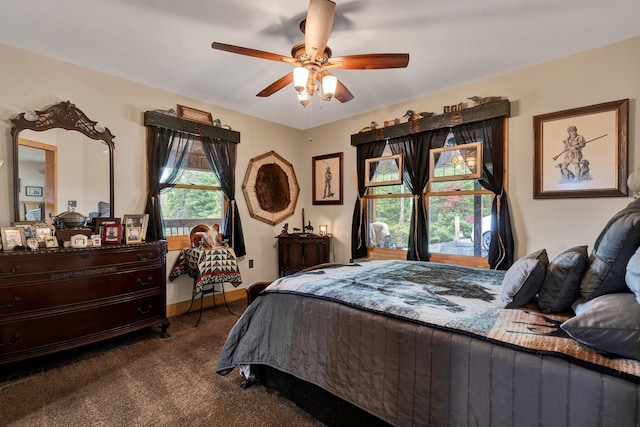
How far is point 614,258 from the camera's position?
3.94ft

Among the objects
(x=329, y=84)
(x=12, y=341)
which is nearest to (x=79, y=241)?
(x=12, y=341)

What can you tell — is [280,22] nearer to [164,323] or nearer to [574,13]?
[574,13]

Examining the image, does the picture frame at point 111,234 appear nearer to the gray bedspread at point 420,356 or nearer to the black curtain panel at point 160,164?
the black curtain panel at point 160,164

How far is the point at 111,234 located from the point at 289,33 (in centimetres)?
236

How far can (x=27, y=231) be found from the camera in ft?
7.73

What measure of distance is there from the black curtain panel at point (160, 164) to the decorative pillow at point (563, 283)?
3.40 m

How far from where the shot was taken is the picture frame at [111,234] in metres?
2.65

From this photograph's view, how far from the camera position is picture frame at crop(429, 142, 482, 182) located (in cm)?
317

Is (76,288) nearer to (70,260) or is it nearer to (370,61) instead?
(70,260)

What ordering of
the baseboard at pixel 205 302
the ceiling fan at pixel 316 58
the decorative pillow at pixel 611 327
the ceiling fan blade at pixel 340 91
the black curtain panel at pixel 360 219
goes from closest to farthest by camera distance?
the decorative pillow at pixel 611 327 < the ceiling fan at pixel 316 58 < the ceiling fan blade at pixel 340 91 < the baseboard at pixel 205 302 < the black curtain panel at pixel 360 219

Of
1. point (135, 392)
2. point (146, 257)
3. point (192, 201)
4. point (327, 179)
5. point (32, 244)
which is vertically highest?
point (327, 179)

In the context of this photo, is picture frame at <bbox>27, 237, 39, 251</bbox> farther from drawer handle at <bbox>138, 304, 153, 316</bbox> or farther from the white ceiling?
the white ceiling

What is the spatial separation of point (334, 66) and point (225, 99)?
2000mm

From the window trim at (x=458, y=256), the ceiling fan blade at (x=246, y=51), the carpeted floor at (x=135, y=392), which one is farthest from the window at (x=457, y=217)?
the carpeted floor at (x=135, y=392)
